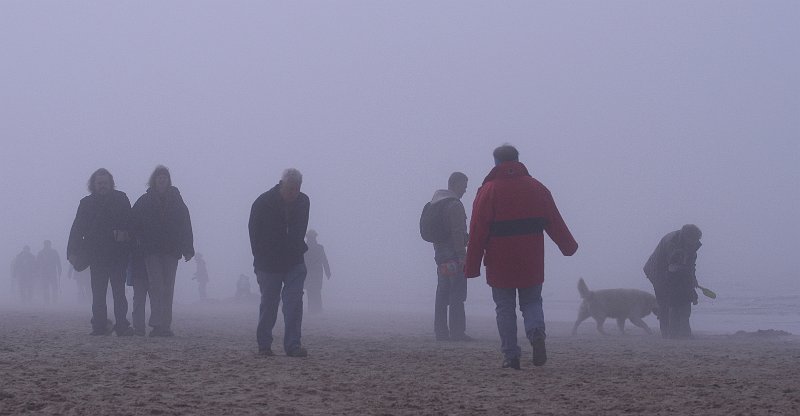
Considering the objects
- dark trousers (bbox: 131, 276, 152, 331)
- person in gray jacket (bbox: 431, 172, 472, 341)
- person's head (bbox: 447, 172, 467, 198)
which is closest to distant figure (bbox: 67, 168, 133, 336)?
dark trousers (bbox: 131, 276, 152, 331)

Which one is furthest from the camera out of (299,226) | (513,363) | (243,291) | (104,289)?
(243,291)

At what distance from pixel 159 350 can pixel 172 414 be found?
3.77m

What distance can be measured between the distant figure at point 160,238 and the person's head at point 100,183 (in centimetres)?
42

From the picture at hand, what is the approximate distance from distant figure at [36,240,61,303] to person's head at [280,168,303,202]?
28725 mm

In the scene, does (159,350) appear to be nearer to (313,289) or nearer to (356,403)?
(356,403)

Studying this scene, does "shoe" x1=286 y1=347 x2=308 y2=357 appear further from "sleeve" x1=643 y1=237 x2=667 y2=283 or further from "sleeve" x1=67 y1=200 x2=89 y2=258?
"sleeve" x1=643 y1=237 x2=667 y2=283

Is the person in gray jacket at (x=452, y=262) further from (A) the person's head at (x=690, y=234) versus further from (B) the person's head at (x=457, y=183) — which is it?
(A) the person's head at (x=690, y=234)

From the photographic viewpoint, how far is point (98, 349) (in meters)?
8.62

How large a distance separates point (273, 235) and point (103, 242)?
3369 mm

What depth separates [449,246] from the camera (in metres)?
11.6

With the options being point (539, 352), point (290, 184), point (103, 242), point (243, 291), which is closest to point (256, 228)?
point (290, 184)

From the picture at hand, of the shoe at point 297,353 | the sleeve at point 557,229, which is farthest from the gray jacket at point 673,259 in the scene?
the shoe at point 297,353

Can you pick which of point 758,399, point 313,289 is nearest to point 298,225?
point 758,399

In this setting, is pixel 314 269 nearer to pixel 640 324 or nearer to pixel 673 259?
pixel 640 324
